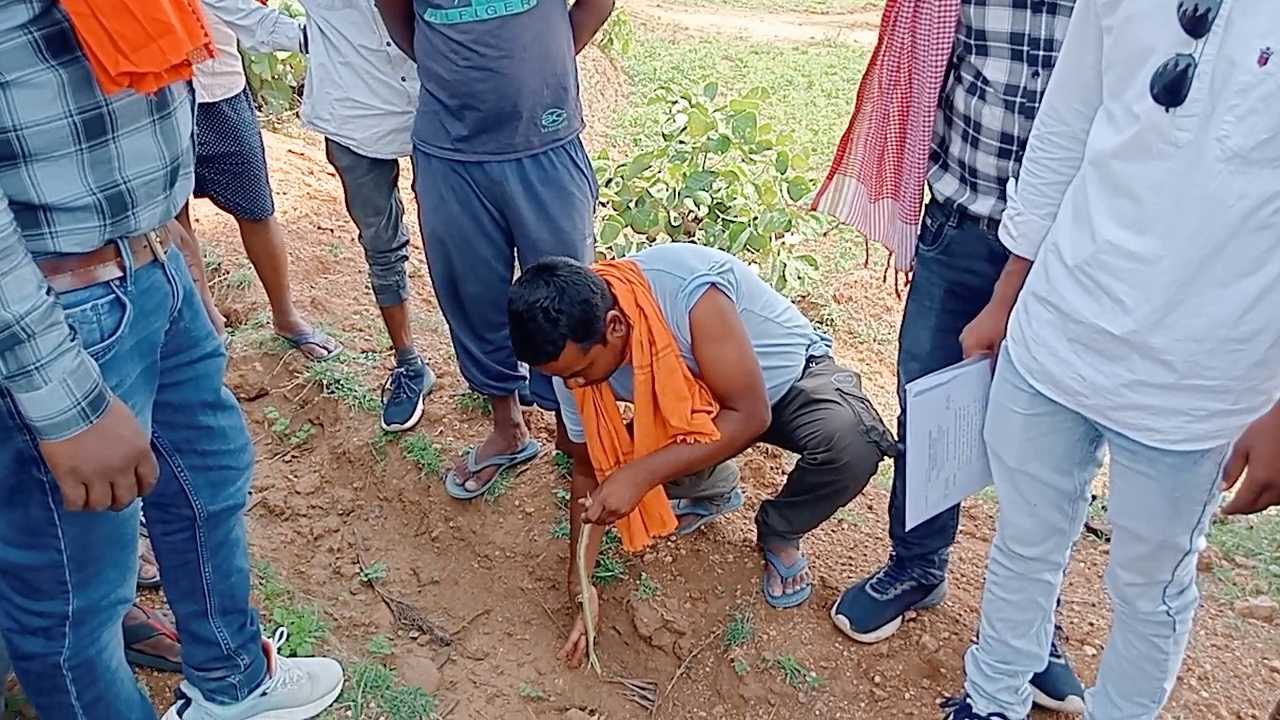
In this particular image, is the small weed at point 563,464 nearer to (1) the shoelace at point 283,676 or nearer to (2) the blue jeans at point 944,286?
(1) the shoelace at point 283,676

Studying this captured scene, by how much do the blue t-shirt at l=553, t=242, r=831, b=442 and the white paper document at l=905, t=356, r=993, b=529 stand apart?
47 cm

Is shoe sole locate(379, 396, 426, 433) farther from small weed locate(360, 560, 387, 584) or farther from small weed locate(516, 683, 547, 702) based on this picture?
small weed locate(516, 683, 547, 702)

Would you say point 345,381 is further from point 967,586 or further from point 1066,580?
point 1066,580

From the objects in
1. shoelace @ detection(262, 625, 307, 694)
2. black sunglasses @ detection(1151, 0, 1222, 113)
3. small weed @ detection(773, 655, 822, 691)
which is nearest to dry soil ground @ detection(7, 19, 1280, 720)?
small weed @ detection(773, 655, 822, 691)

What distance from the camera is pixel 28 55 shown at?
1457mm

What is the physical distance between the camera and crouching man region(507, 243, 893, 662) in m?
2.11

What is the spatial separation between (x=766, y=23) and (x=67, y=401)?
25.9ft

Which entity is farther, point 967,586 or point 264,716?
point 967,586

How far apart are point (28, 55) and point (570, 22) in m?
1.44

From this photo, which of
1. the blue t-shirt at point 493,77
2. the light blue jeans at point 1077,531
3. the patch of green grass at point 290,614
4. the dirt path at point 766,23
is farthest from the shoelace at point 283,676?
the dirt path at point 766,23

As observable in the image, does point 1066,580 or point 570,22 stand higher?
point 570,22

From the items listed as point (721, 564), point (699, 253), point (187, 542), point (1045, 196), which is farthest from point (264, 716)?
point (1045, 196)

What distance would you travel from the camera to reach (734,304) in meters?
2.29

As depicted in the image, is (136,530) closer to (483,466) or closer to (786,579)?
(483,466)
